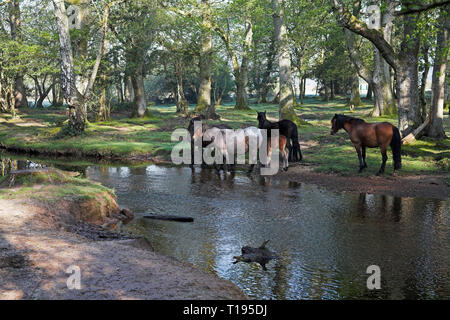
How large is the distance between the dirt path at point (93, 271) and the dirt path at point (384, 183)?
8.60 meters

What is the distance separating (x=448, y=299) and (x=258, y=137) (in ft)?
38.2

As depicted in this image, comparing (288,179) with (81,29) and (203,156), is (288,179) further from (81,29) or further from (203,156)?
(81,29)

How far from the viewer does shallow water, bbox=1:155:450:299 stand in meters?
6.67

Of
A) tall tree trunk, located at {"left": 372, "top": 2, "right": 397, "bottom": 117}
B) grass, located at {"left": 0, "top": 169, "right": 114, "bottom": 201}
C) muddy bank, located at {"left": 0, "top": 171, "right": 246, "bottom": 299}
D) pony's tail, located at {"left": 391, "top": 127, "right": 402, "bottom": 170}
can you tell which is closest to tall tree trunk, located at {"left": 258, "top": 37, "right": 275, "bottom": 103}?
tall tree trunk, located at {"left": 372, "top": 2, "right": 397, "bottom": 117}

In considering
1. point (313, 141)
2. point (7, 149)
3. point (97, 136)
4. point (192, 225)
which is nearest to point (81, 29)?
point (97, 136)

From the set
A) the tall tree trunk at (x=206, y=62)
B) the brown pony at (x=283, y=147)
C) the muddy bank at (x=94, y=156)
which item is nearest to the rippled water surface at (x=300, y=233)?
the brown pony at (x=283, y=147)

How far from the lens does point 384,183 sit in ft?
47.7

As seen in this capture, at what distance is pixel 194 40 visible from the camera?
35.9 meters

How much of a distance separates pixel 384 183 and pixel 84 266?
11182mm

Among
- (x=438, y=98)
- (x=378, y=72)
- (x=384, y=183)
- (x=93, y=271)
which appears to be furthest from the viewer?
(x=378, y=72)

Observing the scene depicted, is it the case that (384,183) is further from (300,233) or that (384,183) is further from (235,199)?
(300,233)

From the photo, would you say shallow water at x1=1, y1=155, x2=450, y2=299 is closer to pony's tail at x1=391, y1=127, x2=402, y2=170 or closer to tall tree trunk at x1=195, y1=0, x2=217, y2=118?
pony's tail at x1=391, y1=127, x2=402, y2=170

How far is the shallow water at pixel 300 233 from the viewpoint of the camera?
6668 mm

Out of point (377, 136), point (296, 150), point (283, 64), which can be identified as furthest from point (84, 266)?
point (283, 64)
